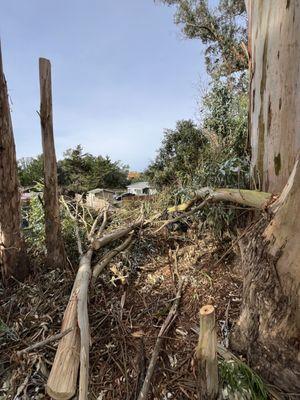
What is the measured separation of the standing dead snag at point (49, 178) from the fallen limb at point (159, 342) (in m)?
1.35

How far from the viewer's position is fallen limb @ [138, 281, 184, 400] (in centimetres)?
216

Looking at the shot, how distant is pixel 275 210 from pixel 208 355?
950 millimetres

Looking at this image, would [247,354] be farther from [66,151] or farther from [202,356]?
[66,151]

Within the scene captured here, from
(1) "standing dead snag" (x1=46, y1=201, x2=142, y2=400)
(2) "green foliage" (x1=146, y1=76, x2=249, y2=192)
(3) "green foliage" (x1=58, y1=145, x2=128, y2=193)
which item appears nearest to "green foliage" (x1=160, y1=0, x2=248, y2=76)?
(2) "green foliage" (x1=146, y1=76, x2=249, y2=192)

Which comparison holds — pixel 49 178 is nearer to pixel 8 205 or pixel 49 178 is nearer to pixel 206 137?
pixel 8 205

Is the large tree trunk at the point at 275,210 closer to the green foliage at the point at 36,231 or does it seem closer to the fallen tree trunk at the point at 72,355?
the fallen tree trunk at the point at 72,355

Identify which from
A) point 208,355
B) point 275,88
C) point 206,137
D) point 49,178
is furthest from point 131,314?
point 206,137

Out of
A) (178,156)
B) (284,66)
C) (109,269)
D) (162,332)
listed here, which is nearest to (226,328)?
(162,332)

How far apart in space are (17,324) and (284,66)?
9.92ft

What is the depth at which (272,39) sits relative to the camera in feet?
7.82

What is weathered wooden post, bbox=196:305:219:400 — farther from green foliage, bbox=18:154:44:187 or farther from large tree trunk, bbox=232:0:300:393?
green foliage, bbox=18:154:44:187

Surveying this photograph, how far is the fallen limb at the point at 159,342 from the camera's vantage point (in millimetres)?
2162

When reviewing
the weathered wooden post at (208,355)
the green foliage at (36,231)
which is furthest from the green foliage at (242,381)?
the green foliage at (36,231)

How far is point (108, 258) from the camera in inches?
134
